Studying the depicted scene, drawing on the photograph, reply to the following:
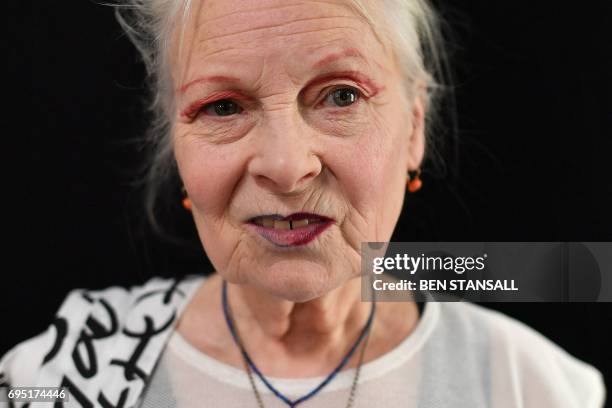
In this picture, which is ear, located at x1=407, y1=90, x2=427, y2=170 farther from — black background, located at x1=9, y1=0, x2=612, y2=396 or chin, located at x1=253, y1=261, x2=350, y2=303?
black background, located at x1=9, y1=0, x2=612, y2=396

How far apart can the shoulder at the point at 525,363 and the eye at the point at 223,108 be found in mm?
755

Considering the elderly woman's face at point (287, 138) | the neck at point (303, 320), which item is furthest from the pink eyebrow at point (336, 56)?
the neck at point (303, 320)

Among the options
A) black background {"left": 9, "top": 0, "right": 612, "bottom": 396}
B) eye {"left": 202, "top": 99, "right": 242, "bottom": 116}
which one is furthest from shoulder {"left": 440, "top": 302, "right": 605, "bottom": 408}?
eye {"left": 202, "top": 99, "right": 242, "bottom": 116}

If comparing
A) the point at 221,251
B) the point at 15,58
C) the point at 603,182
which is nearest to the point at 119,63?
the point at 15,58

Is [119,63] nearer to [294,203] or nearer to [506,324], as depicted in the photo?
[294,203]

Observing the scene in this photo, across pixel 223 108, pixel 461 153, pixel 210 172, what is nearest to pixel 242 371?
pixel 210 172

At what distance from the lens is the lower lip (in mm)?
1337

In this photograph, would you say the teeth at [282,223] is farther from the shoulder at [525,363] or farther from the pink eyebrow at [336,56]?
the shoulder at [525,363]

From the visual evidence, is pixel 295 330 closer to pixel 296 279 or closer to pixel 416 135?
pixel 296 279

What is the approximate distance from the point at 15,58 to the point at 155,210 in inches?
23.9

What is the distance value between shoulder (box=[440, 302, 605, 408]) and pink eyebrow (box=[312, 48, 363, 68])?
2.42 ft

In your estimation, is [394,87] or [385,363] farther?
[385,363]

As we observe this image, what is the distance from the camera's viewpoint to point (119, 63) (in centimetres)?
201

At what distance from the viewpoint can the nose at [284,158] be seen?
1.25 metres
